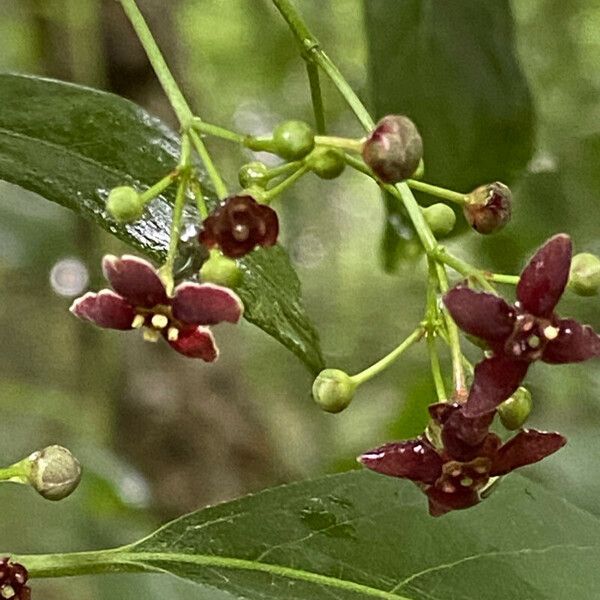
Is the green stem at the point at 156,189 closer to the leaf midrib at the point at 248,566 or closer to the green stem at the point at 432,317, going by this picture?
the green stem at the point at 432,317

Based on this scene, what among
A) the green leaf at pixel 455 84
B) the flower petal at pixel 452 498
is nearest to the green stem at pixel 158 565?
the flower petal at pixel 452 498

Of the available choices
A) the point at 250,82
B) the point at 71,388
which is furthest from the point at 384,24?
the point at 250,82

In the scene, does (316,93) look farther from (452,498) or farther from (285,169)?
(452,498)

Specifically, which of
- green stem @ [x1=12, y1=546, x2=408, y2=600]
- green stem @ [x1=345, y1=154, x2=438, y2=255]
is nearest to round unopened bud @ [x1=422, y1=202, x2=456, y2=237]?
green stem @ [x1=345, y1=154, x2=438, y2=255]

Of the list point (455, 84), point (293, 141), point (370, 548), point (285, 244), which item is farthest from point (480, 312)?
point (285, 244)

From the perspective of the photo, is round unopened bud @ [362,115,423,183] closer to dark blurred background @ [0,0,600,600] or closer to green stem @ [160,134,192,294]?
green stem @ [160,134,192,294]
